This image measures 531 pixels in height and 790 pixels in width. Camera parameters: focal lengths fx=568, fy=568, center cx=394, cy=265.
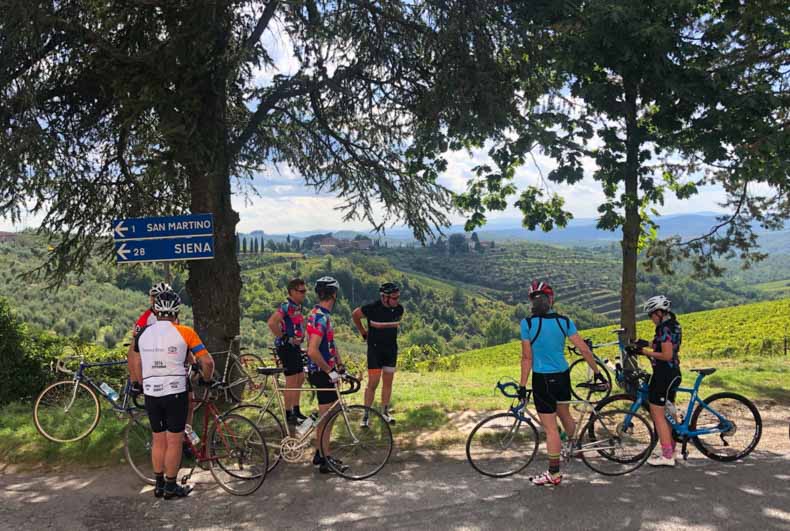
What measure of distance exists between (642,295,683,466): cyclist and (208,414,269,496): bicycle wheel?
4.34 metres

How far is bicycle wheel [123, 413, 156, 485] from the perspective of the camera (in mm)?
6462

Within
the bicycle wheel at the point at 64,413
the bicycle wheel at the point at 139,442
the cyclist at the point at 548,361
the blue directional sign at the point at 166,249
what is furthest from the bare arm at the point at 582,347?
the bicycle wheel at the point at 64,413

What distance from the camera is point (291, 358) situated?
291 inches

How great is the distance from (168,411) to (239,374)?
415 centimetres

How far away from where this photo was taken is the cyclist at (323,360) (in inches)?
246

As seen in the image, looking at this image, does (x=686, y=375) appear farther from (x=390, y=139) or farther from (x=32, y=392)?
(x=32, y=392)

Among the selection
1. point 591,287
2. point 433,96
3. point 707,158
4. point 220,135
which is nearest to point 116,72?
point 220,135

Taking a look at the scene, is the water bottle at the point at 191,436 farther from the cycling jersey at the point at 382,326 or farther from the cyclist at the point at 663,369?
the cyclist at the point at 663,369

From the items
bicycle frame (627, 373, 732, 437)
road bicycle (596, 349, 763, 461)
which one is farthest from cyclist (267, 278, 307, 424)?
bicycle frame (627, 373, 732, 437)

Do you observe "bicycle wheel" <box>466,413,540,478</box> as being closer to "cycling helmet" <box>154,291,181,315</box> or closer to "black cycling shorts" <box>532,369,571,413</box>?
"black cycling shorts" <box>532,369,571,413</box>

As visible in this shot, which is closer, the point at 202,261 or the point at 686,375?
the point at 202,261

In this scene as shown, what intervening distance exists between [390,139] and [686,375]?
29.0ft

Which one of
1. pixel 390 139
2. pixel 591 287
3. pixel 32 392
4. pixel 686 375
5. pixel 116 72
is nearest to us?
pixel 116 72

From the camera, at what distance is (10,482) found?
255 inches
